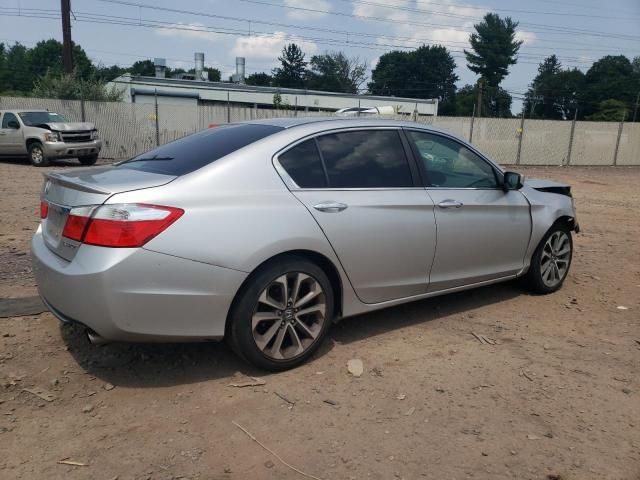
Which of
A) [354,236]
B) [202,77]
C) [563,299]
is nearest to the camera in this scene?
[354,236]

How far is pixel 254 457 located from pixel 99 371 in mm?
1334

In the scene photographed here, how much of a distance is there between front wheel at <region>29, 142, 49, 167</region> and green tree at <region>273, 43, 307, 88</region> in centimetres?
8814

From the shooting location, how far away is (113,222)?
2.97m

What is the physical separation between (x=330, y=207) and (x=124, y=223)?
4.22ft

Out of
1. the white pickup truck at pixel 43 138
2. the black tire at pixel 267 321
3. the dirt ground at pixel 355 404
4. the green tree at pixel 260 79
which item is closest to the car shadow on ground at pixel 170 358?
the dirt ground at pixel 355 404

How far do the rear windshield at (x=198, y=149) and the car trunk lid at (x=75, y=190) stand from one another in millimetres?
146

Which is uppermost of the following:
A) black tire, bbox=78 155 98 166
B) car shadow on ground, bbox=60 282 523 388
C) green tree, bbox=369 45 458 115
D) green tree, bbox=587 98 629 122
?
green tree, bbox=369 45 458 115

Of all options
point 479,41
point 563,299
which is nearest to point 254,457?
point 563,299

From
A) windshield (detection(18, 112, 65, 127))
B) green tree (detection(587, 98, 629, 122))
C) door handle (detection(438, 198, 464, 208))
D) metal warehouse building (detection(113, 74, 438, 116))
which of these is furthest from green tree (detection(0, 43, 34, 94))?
door handle (detection(438, 198, 464, 208))

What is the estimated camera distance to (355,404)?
3.21 meters

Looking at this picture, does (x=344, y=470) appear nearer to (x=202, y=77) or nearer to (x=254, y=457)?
(x=254, y=457)

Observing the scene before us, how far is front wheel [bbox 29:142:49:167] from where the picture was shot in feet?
54.9

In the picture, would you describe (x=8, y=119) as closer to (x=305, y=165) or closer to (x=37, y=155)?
(x=37, y=155)

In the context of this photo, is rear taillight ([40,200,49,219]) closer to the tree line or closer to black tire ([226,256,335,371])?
black tire ([226,256,335,371])
